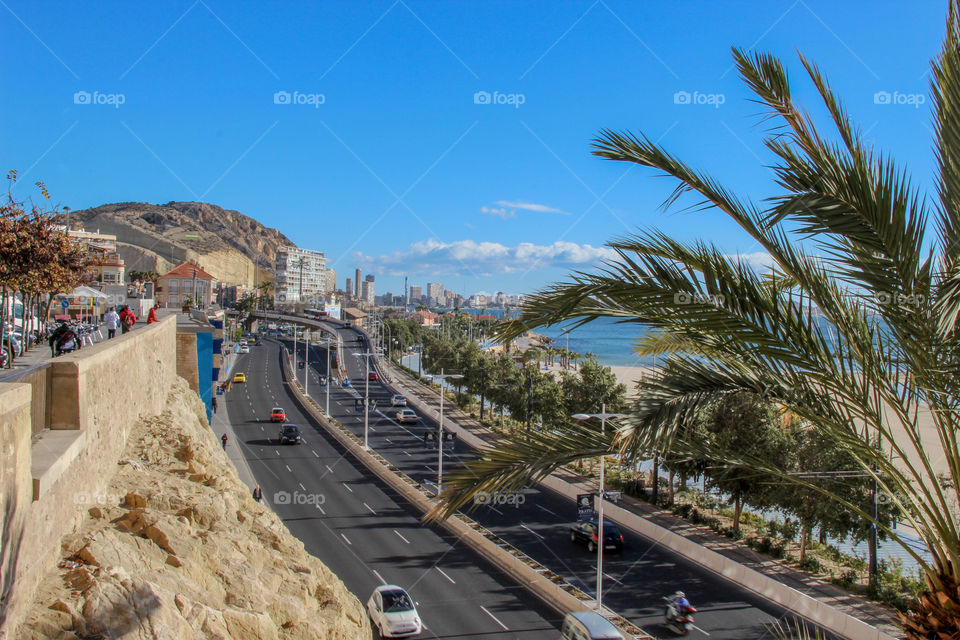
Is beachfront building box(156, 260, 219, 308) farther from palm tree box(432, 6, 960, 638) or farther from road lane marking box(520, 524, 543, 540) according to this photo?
palm tree box(432, 6, 960, 638)

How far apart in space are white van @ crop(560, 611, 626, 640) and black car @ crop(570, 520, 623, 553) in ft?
21.3

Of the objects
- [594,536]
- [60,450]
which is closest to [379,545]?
[594,536]

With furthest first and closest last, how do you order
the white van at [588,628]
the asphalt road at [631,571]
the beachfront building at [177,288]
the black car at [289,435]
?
the beachfront building at [177,288], the black car at [289,435], the asphalt road at [631,571], the white van at [588,628]

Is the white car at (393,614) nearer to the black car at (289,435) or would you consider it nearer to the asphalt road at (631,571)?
the asphalt road at (631,571)

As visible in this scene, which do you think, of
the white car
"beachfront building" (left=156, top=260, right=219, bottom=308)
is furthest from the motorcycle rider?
"beachfront building" (left=156, top=260, right=219, bottom=308)

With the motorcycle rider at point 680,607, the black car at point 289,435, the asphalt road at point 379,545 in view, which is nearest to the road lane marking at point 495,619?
the asphalt road at point 379,545

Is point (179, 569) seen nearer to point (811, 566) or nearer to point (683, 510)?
point (811, 566)

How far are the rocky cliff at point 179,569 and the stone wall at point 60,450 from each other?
0.84 feet

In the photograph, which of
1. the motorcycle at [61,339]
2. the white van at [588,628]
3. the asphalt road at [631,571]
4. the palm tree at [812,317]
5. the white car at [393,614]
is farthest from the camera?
the asphalt road at [631,571]

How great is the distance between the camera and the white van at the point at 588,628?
13.3m

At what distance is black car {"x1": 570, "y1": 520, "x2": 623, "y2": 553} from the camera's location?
20.8 m

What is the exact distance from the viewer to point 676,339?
6031 mm

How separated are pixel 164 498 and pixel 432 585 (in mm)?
11022
